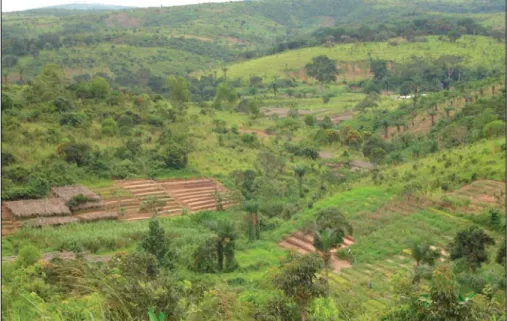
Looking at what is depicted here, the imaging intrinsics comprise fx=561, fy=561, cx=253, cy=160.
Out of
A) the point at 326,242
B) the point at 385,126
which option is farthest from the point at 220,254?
the point at 385,126

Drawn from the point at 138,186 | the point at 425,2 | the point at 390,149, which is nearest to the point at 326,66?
the point at 390,149

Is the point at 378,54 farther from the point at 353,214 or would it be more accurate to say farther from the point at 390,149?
the point at 353,214

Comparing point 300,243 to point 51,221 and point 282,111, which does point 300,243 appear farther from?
point 282,111

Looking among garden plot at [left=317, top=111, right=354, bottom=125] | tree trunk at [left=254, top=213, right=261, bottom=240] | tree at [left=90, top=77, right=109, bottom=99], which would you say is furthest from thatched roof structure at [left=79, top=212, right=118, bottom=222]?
garden plot at [left=317, top=111, right=354, bottom=125]

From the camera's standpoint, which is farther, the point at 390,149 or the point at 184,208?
the point at 390,149

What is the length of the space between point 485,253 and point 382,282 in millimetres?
3565

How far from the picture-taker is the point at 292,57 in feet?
277

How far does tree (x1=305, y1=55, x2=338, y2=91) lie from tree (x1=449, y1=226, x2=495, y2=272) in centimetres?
5604

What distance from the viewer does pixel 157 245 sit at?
20.8 meters

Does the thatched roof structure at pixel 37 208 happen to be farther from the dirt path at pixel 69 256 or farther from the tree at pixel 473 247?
the tree at pixel 473 247

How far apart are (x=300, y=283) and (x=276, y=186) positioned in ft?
64.3

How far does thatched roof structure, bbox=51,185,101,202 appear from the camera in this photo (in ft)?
90.2

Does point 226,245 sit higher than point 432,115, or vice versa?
point 432,115

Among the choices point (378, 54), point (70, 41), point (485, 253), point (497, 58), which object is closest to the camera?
point (485, 253)
